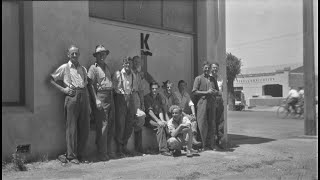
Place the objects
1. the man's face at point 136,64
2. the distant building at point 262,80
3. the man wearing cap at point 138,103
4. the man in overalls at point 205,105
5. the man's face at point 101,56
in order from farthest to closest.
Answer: the man in overalls at point 205,105 < the man's face at point 136,64 < the man wearing cap at point 138,103 < the man's face at point 101,56 < the distant building at point 262,80

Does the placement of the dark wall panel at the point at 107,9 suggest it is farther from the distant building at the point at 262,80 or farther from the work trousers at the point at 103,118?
the distant building at the point at 262,80

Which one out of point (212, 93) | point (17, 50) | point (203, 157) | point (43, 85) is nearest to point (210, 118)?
point (212, 93)

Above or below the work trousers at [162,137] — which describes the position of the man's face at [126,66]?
above

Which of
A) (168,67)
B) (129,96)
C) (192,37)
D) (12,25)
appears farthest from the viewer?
(192,37)

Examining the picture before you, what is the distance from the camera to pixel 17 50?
5945mm

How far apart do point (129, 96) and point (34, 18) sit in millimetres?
2006

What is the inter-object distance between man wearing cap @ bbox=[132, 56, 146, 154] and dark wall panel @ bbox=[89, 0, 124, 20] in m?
0.90

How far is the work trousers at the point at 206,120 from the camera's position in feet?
25.2

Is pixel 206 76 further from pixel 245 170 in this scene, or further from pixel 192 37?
pixel 245 170

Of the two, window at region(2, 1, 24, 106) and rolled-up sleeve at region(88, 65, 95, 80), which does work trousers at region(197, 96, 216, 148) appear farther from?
window at region(2, 1, 24, 106)

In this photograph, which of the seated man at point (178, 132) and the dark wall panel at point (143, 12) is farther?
the dark wall panel at point (143, 12)

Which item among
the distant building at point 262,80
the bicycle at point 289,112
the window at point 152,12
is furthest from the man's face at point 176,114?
the bicycle at point 289,112

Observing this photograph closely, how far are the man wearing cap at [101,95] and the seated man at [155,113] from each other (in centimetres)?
95

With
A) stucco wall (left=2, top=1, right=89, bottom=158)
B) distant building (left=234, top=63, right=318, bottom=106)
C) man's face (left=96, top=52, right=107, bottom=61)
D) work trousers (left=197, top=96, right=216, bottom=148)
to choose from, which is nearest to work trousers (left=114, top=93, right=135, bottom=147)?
man's face (left=96, top=52, right=107, bottom=61)
